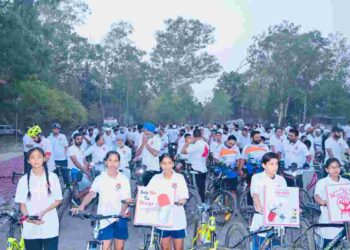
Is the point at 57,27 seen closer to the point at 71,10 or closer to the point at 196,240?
the point at 71,10

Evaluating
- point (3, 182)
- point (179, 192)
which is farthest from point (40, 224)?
point (3, 182)

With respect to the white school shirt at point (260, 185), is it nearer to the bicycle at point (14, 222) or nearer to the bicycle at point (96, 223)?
the bicycle at point (96, 223)

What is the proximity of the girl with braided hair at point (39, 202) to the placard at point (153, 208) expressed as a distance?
2.65 ft

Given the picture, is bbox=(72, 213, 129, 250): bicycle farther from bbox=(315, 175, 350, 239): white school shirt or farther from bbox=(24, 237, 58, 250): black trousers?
bbox=(315, 175, 350, 239): white school shirt

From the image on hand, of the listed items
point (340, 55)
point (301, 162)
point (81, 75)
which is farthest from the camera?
point (340, 55)

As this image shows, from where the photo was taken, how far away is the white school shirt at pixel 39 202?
4.89 metres

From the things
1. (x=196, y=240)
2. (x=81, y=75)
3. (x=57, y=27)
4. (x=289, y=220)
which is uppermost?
(x=57, y=27)

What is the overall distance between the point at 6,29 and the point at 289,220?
71.9 feet

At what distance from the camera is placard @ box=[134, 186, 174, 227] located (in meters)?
5.05

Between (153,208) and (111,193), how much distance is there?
55 centimetres

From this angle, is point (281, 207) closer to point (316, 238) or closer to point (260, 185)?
point (260, 185)

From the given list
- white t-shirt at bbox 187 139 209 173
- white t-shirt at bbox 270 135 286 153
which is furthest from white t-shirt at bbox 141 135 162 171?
white t-shirt at bbox 270 135 286 153

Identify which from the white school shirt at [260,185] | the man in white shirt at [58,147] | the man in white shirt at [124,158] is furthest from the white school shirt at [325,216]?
the man in white shirt at [58,147]

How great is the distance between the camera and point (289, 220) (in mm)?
4918
